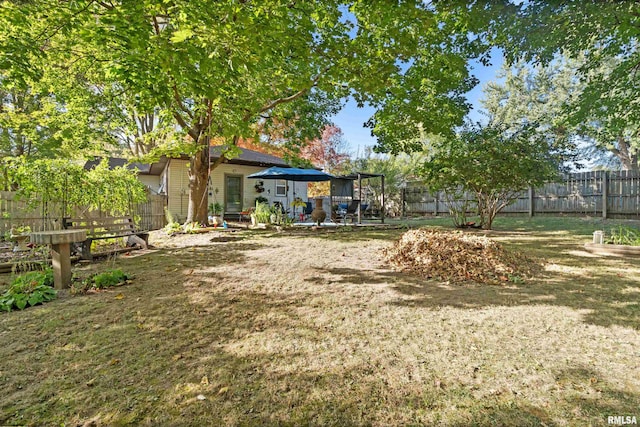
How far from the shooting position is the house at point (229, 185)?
1427 centimetres

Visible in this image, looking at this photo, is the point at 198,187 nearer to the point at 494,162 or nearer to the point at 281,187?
the point at 281,187

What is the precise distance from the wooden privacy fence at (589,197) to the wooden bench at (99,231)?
11607 mm

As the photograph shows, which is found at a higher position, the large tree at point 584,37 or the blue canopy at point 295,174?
the large tree at point 584,37

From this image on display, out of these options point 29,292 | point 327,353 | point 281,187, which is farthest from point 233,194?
point 327,353

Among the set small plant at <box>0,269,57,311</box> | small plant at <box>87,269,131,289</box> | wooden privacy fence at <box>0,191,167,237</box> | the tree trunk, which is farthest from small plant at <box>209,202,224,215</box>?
small plant at <box>0,269,57,311</box>

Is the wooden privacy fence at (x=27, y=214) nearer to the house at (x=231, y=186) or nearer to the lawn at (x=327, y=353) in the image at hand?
the lawn at (x=327, y=353)

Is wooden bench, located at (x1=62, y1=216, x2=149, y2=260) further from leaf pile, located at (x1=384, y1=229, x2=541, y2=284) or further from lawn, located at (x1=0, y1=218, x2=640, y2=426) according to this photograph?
leaf pile, located at (x1=384, y1=229, x2=541, y2=284)

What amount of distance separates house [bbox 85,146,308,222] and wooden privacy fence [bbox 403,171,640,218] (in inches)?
449

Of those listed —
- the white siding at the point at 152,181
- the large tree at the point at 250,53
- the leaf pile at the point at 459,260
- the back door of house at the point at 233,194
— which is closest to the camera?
the large tree at the point at 250,53

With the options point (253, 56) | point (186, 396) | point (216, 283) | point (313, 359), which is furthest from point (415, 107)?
point (186, 396)

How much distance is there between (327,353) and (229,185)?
14.2 meters

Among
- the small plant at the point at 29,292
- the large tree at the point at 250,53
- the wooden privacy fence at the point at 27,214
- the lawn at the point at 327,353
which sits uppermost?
the large tree at the point at 250,53

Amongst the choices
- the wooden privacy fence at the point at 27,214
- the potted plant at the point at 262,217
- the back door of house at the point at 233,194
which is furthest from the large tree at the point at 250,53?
the back door of house at the point at 233,194

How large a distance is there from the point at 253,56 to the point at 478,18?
5.38 m
